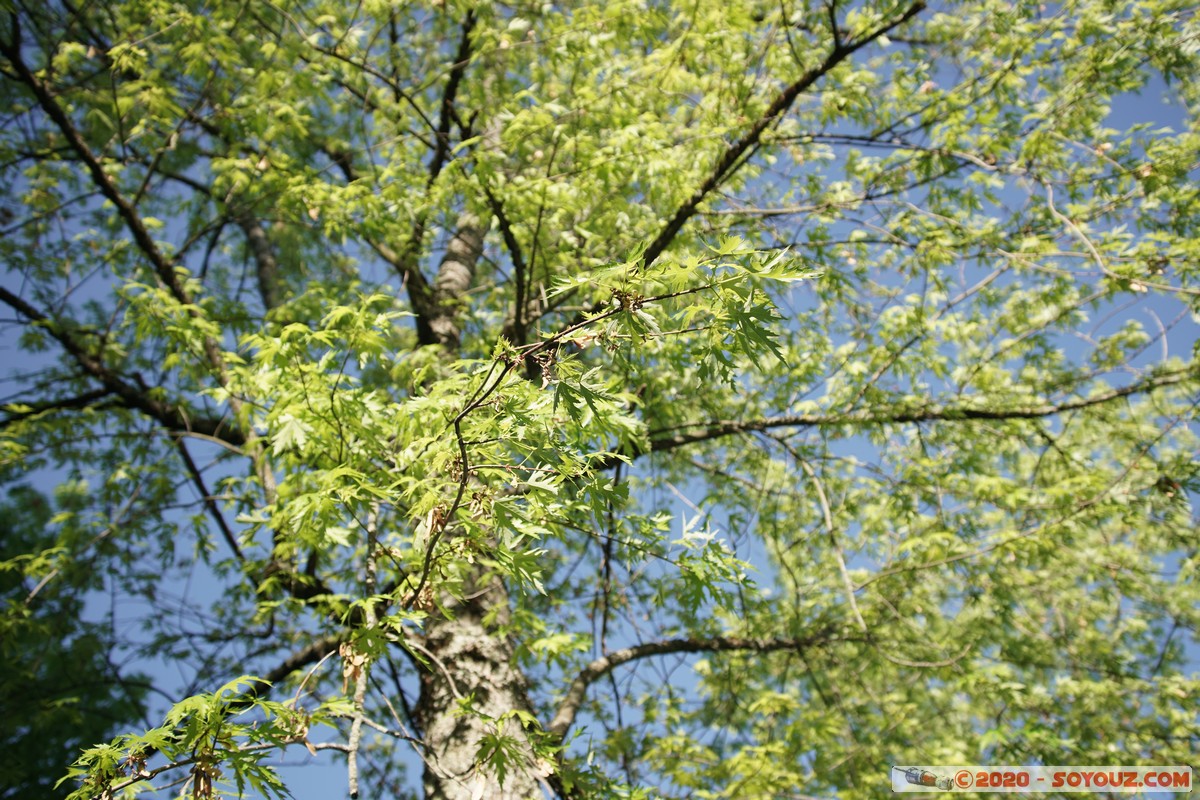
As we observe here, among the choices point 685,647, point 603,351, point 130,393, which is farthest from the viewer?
point 685,647

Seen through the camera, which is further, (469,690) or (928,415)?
(928,415)

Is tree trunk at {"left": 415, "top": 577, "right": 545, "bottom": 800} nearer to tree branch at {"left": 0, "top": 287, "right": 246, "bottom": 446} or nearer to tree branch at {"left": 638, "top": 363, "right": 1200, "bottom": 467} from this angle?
tree branch at {"left": 638, "top": 363, "right": 1200, "bottom": 467}

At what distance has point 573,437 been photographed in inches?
99.8

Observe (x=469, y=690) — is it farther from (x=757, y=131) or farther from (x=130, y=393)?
(x=757, y=131)

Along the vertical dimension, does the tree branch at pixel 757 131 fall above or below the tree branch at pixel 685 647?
above

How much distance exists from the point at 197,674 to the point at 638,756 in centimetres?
328

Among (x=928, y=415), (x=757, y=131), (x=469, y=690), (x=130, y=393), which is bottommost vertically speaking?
(x=469, y=690)

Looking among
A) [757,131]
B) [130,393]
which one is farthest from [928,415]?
[130,393]

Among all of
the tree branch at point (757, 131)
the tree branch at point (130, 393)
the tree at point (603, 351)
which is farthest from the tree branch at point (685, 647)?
the tree branch at point (130, 393)

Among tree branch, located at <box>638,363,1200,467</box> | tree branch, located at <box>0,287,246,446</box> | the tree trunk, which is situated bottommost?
the tree trunk

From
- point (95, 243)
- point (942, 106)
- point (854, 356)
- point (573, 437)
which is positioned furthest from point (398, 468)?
point (95, 243)

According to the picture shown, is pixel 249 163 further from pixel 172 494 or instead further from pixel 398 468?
pixel 398 468

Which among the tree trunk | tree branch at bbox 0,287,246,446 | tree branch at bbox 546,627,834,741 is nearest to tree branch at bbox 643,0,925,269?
the tree trunk

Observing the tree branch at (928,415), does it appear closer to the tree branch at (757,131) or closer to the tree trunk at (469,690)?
the tree branch at (757,131)
